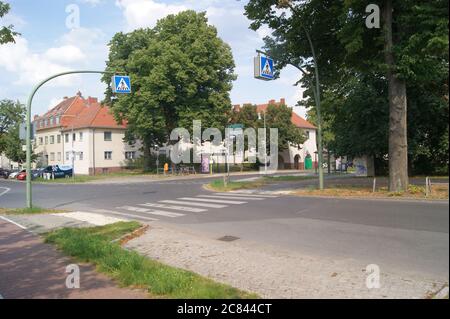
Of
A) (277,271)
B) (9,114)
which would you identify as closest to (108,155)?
(9,114)

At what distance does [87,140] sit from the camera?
55.4 metres

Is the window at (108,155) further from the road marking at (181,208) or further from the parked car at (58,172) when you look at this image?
the road marking at (181,208)

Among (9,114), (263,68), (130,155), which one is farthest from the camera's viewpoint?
(9,114)

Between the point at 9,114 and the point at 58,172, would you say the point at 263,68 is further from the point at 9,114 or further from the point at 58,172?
the point at 9,114

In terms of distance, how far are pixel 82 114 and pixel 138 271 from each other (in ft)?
205

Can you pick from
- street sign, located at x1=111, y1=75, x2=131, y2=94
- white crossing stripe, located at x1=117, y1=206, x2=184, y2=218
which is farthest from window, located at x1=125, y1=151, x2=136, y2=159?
white crossing stripe, located at x1=117, y1=206, x2=184, y2=218

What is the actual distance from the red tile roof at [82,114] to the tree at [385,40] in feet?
Result: 113

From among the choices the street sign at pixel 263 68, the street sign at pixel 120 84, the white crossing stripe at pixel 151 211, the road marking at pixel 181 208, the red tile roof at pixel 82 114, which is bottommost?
the white crossing stripe at pixel 151 211

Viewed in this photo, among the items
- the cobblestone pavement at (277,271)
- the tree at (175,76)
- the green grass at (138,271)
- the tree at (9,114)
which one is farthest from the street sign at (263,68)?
the tree at (9,114)

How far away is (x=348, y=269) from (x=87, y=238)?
18.0 feet

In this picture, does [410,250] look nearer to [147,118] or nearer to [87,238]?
[87,238]

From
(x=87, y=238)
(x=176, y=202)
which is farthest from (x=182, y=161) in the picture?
(x=87, y=238)

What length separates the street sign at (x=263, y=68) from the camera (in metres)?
18.1

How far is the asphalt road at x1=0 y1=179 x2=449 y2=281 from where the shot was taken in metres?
7.32
